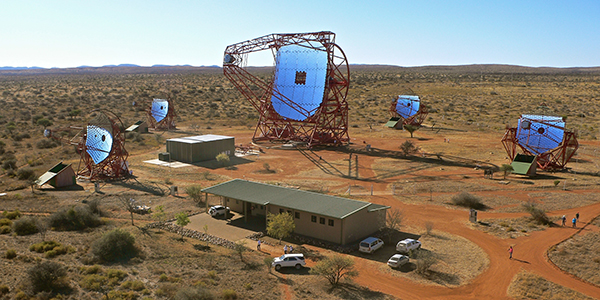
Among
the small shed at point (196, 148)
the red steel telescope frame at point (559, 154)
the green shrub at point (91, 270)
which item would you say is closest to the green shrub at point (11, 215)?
the green shrub at point (91, 270)

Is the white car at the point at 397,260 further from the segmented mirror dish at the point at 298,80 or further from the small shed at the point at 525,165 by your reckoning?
the segmented mirror dish at the point at 298,80

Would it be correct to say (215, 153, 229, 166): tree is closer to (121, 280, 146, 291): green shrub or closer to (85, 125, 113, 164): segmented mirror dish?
(85, 125, 113, 164): segmented mirror dish

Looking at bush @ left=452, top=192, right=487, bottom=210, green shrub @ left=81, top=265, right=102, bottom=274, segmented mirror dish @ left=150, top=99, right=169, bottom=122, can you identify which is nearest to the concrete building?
bush @ left=452, top=192, right=487, bottom=210

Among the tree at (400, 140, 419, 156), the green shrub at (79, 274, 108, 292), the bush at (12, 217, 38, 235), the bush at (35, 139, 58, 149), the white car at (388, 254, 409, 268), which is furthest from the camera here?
the bush at (35, 139, 58, 149)

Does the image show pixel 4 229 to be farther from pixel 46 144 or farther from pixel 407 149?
pixel 407 149

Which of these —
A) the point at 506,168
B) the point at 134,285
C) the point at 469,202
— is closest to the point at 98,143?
the point at 134,285

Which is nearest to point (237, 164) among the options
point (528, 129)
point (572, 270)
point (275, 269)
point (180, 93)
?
point (275, 269)

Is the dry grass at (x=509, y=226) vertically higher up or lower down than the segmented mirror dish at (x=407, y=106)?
lower down
